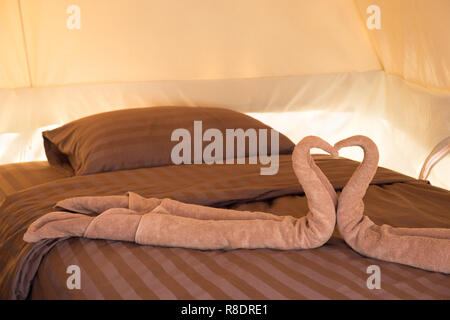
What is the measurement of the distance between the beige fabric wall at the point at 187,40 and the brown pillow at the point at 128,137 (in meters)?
0.43

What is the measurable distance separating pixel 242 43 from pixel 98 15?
77 cm

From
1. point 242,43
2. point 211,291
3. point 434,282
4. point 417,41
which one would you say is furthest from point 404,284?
point 242,43

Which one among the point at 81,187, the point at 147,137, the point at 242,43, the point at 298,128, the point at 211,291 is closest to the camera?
the point at 211,291

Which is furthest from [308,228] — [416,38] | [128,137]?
[416,38]

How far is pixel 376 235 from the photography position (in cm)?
122

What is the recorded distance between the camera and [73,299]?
1153mm

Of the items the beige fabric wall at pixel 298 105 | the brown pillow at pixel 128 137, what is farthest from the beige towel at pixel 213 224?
the beige fabric wall at pixel 298 105

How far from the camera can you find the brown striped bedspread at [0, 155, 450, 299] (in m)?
1.08

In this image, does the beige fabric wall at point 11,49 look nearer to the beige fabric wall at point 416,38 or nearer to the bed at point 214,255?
the bed at point 214,255

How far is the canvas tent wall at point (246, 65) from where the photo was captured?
8.43 feet

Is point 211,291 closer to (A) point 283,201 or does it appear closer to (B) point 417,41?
(A) point 283,201

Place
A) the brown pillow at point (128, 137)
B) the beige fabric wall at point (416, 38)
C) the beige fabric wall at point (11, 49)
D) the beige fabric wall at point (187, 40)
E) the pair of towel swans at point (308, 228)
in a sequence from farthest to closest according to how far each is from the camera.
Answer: the beige fabric wall at point (187, 40)
the beige fabric wall at point (11, 49)
the beige fabric wall at point (416, 38)
the brown pillow at point (128, 137)
the pair of towel swans at point (308, 228)

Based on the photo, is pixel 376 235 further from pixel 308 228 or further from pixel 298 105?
pixel 298 105
